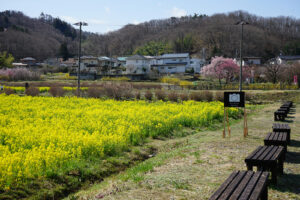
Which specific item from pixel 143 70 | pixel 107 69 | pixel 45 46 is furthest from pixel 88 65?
pixel 45 46

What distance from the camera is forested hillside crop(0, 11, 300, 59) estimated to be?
98.9 m

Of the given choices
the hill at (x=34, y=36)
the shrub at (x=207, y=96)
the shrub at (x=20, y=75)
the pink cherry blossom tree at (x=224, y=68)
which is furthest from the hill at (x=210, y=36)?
the shrub at (x=207, y=96)

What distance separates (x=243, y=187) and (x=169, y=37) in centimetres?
11851

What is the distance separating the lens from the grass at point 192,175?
5.17 metres

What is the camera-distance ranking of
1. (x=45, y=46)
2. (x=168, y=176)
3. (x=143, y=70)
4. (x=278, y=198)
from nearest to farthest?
(x=278, y=198) → (x=168, y=176) → (x=143, y=70) → (x=45, y=46)

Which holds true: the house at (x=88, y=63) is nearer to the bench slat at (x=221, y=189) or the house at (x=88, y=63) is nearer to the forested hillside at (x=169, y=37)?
the forested hillside at (x=169, y=37)

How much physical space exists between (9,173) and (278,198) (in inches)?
200

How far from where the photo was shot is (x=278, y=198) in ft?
15.9

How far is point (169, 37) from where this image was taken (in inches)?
4690

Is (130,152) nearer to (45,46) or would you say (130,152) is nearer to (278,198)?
(278,198)

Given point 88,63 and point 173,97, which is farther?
point 88,63

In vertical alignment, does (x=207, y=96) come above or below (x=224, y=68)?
below

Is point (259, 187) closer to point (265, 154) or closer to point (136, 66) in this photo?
point (265, 154)

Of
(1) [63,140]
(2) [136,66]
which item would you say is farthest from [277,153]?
(2) [136,66]
